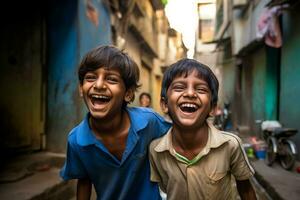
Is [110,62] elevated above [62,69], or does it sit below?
below

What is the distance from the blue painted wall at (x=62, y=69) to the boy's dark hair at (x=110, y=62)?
3.64 metres

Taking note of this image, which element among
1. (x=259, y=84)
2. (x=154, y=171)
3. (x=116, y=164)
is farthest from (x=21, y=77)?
(x=259, y=84)

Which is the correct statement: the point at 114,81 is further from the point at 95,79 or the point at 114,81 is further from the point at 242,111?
the point at 242,111

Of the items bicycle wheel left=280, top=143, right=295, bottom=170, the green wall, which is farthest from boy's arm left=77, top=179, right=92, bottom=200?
the green wall

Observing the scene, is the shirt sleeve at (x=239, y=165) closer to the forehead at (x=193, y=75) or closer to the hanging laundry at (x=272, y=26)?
the forehead at (x=193, y=75)

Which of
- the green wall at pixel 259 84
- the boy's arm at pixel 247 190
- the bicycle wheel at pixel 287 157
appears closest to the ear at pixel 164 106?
the boy's arm at pixel 247 190

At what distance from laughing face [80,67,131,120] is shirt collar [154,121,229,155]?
1.20 feet

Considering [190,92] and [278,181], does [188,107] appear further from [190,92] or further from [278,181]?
[278,181]

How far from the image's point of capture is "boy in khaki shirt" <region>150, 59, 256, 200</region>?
1.98 metres

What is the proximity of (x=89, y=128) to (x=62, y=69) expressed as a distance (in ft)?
12.5

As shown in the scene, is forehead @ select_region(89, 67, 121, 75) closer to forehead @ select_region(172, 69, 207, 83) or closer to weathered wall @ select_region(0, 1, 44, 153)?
forehead @ select_region(172, 69, 207, 83)

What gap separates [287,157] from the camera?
5.66m

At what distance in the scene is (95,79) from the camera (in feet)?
6.78

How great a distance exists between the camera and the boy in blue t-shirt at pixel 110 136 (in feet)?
6.79
